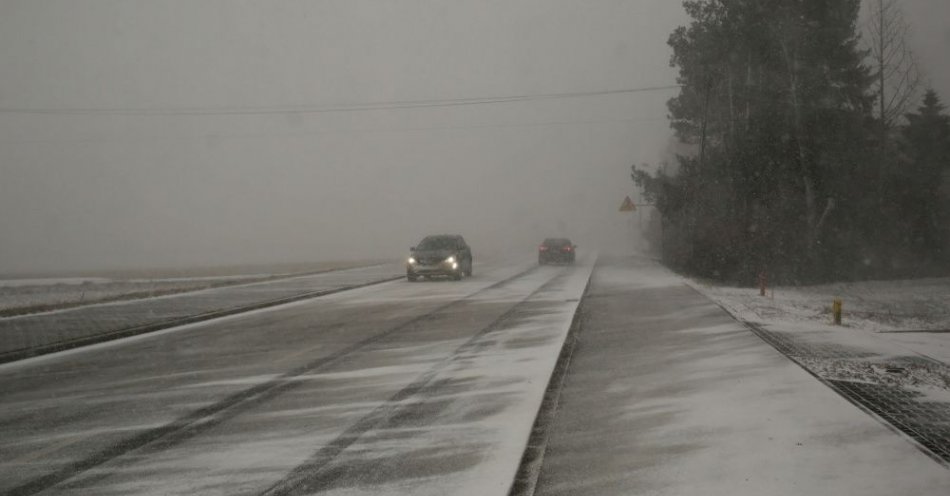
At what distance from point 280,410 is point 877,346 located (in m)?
8.34

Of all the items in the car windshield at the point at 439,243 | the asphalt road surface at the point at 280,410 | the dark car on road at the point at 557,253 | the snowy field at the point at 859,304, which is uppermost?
the car windshield at the point at 439,243

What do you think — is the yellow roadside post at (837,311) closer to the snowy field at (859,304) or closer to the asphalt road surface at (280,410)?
the snowy field at (859,304)

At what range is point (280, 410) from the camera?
7211 millimetres

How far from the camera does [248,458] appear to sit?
18.2ft

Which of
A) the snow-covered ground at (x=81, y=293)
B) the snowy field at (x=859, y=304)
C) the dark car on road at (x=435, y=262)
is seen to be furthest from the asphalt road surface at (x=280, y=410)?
the dark car on road at (x=435, y=262)

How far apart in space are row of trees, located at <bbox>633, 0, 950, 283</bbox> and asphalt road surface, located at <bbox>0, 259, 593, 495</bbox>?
667 inches

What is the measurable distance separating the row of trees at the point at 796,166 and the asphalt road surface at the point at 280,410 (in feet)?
55.6

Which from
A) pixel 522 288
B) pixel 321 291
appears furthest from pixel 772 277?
pixel 321 291

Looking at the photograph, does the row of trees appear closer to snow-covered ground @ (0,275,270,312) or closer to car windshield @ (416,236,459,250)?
car windshield @ (416,236,459,250)

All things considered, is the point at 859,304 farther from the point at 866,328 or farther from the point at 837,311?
the point at 837,311

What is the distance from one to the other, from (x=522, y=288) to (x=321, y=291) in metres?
6.34

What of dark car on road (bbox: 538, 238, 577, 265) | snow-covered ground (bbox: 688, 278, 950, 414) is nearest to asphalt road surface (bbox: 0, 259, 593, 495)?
snow-covered ground (bbox: 688, 278, 950, 414)

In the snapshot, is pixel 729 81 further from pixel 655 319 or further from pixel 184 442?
pixel 184 442

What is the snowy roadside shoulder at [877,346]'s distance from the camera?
675 centimetres
